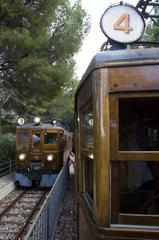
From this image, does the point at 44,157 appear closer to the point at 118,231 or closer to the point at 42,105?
the point at 42,105

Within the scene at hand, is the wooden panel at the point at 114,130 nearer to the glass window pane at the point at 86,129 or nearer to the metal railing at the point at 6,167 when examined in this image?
the glass window pane at the point at 86,129

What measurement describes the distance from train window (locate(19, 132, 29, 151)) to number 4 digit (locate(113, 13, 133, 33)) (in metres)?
11.3

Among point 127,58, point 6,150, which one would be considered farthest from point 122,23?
point 6,150

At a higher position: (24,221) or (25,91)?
(25,91)

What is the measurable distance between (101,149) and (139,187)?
1.50 feet

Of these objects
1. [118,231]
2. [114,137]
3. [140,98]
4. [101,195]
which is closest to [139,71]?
[140,98]

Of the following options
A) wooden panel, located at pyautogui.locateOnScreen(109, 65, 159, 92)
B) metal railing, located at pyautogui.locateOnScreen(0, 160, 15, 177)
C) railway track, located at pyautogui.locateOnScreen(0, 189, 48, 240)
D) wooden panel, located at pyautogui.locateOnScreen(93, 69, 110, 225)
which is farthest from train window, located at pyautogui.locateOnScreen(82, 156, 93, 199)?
metal railing, located at pyautogui.locateOnScreen(0, 160, 15, 177)

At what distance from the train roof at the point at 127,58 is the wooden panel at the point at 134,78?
0.03 metres

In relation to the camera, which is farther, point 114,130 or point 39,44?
point 39,44

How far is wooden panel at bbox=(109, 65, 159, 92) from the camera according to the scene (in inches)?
99.1

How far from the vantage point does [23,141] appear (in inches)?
560

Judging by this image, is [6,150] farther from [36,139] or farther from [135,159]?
[135,159]

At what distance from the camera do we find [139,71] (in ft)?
8.38

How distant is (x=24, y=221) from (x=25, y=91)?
7.11 meters
